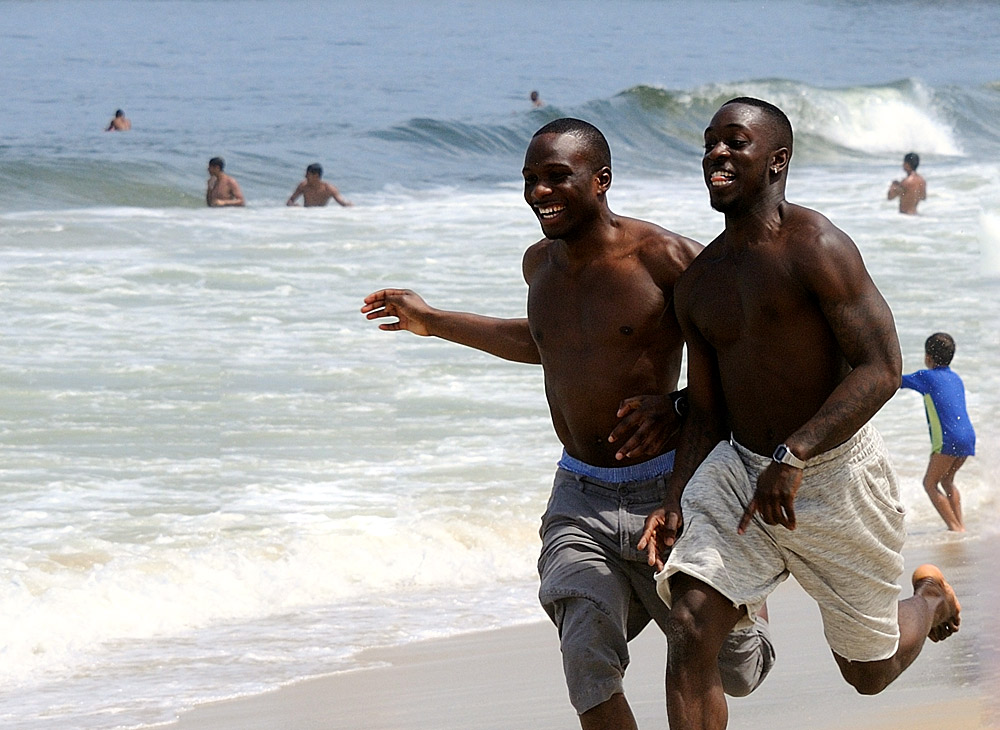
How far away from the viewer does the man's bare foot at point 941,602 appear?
3891 millimetres

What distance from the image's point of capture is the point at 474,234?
55.7 ft

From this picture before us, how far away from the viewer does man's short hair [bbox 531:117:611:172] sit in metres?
3.64

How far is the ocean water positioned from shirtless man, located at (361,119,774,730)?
1827 millimetres

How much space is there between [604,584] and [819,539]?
49 cm

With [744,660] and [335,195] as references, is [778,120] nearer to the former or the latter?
[744,660]

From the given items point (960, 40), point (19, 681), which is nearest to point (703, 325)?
point (19, 681)

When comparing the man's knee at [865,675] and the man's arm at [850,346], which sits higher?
the man's arm at [850,346]

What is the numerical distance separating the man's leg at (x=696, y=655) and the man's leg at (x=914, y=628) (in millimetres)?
451

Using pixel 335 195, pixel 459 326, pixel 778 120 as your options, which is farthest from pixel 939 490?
pixel 335 195

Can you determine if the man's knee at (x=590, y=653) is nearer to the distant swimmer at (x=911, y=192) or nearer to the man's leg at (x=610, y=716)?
the man's leg at (x=610, y=716)

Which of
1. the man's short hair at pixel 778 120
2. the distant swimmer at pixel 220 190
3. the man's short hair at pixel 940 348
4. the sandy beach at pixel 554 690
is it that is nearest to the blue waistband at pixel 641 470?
the man's short hair at pixel 778 120

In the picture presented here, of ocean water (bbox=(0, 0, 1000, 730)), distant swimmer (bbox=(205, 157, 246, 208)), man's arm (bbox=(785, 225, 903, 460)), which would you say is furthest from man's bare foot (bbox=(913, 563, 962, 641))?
distant swimmer (bbox=(205, 157, 246, 208))

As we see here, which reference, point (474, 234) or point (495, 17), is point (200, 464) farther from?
point (495, 17)

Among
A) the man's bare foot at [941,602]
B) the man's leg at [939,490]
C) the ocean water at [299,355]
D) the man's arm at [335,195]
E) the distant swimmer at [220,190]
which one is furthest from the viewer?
the man's arm at [335,195]
